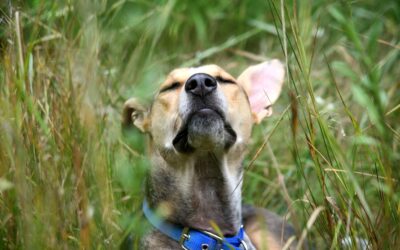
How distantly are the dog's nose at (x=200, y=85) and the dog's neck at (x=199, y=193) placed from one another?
410 mm

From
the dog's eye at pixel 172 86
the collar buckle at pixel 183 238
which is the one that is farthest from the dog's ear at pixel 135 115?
the collar buckle at pixel 183 238

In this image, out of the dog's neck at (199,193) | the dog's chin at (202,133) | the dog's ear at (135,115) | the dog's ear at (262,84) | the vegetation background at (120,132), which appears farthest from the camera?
the dog's ear at (262,84)

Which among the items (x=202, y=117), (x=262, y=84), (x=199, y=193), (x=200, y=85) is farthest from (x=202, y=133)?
(x=262, y=84)

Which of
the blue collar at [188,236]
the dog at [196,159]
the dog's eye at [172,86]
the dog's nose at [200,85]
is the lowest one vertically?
the blue collar at [188,236]

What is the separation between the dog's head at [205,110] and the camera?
12.2 ft

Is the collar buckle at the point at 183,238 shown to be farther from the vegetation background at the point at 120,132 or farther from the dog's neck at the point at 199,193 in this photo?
the vegetation background at the point at 120,132

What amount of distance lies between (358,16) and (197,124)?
12.2 feet

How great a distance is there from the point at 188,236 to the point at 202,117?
0.68 metres

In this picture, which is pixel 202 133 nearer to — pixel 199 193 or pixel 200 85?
pixel 200 85

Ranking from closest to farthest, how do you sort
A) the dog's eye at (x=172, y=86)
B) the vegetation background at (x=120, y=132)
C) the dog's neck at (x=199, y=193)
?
the vegetation background at (x=120, y=132)
the dog's neck at (x=199, y=193)
the dog's eye at (x=172, y=86)

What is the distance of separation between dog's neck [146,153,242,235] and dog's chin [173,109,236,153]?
15cm

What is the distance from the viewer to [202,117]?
3.69 meters

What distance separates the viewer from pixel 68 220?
3.29m

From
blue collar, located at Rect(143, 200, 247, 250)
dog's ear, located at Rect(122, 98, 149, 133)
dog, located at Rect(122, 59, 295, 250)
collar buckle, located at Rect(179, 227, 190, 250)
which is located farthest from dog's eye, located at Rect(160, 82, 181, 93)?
collar buckle, located at Rect(179, 227, 190, 250)
